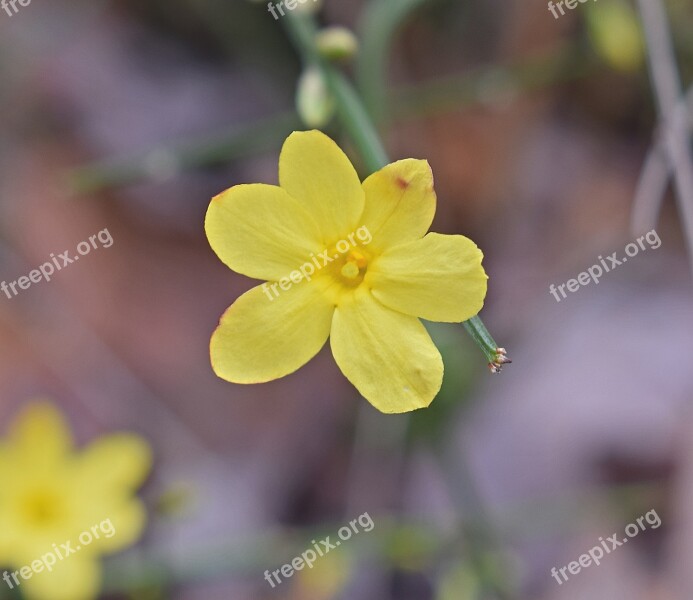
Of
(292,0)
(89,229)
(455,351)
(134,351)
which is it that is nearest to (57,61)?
(89,229)

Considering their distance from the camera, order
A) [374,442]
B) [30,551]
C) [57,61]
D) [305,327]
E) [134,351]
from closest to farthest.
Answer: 1. [305,327]
2. [30,551]
3. [374,442]
4. [134,351]
5. [57,61]

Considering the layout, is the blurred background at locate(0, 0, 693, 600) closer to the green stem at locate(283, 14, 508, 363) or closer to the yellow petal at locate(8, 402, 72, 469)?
the yellow petal at locate(8, 402, 72, 469)

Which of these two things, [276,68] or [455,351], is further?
[276,68]

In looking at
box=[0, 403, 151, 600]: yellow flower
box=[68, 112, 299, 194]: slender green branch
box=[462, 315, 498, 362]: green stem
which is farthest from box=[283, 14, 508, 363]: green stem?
box=[0, 403, 151, 600]: yellow flower

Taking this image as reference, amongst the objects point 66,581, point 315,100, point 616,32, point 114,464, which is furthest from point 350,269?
point 616,32

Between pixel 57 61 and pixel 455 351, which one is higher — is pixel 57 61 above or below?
above

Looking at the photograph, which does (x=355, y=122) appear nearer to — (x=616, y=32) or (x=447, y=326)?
(x=447, y=326)

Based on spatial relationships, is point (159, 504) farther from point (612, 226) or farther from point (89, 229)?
point (612, 226)
